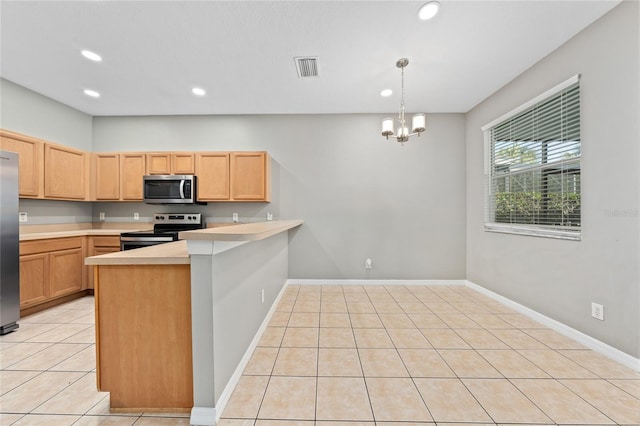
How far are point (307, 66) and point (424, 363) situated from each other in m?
3.03

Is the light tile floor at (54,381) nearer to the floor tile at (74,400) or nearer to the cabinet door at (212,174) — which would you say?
the floor tile at (74,400)

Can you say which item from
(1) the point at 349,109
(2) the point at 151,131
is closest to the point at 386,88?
(1) the point at 349,109

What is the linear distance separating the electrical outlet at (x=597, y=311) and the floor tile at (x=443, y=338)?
110 cm

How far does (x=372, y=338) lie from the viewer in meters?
2.31

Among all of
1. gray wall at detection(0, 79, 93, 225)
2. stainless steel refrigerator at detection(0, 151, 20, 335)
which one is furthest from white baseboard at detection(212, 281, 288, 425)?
gray wall at detection(0, 79, 93, 225)

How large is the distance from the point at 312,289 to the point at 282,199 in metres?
1.50

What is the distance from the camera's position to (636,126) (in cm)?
186

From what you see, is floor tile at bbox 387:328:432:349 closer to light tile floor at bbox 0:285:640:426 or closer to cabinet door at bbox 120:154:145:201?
light tile floor at bbox 0:285:640:426

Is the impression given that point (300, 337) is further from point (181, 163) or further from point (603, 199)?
point (181, 163)

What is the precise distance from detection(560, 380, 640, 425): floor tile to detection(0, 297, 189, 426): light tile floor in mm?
2444

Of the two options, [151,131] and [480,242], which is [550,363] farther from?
[151,131]

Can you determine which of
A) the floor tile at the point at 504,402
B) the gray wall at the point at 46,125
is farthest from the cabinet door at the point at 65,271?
the floor tile at the point at 504,402

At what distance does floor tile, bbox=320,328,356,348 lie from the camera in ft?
7.17

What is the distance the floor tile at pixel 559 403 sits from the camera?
1.41m
